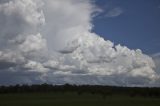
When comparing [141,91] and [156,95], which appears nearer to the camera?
[156,95]

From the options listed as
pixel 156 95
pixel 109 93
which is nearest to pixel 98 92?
pixel 109 93

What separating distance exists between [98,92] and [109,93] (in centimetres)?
2300

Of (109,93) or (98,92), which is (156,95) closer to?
(109,93)

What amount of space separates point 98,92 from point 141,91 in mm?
27432

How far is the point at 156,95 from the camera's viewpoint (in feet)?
564

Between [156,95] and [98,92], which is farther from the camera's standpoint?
[98,92]

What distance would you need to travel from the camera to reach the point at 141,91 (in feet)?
618

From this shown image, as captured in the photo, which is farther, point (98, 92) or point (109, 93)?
point (98, 92)

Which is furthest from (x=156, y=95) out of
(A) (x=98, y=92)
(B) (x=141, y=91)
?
(A) (x=98, y=92)

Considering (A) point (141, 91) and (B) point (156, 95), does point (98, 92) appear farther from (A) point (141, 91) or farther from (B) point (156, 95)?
(B) point (156, 95)

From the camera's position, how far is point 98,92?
7869 inches

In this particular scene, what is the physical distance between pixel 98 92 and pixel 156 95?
134ft
